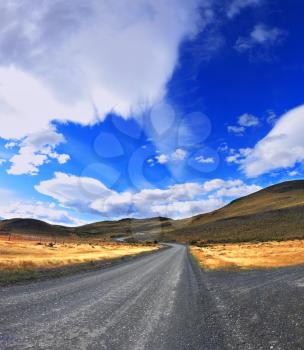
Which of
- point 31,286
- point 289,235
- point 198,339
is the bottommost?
point 198,339

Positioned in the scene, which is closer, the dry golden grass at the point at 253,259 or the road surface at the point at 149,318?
the road surface at the point at 149,318

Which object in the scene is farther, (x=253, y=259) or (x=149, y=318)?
(x=253, y=259)

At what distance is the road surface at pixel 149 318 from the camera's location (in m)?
9.41

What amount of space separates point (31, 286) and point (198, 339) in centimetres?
1283

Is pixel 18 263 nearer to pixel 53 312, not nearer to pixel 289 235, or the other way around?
pixel 53 312

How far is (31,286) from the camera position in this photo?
65.9 feet

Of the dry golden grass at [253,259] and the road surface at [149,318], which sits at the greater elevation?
the dry golden grass at [253,259]

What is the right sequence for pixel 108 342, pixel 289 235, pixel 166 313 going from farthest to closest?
pixel 289 235 → pixel 166 313 → pixel 108 342

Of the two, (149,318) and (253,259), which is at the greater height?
(253,259)

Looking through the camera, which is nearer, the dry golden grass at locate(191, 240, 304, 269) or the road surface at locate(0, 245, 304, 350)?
the road surface at locate(0, 245, 304, 350)

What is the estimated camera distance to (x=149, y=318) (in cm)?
1251

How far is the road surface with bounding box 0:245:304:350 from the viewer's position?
941 centimetres

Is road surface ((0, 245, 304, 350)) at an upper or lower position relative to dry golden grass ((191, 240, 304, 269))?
lower

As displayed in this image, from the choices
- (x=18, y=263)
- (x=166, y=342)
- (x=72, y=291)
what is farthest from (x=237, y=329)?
(x=18, y=263)
